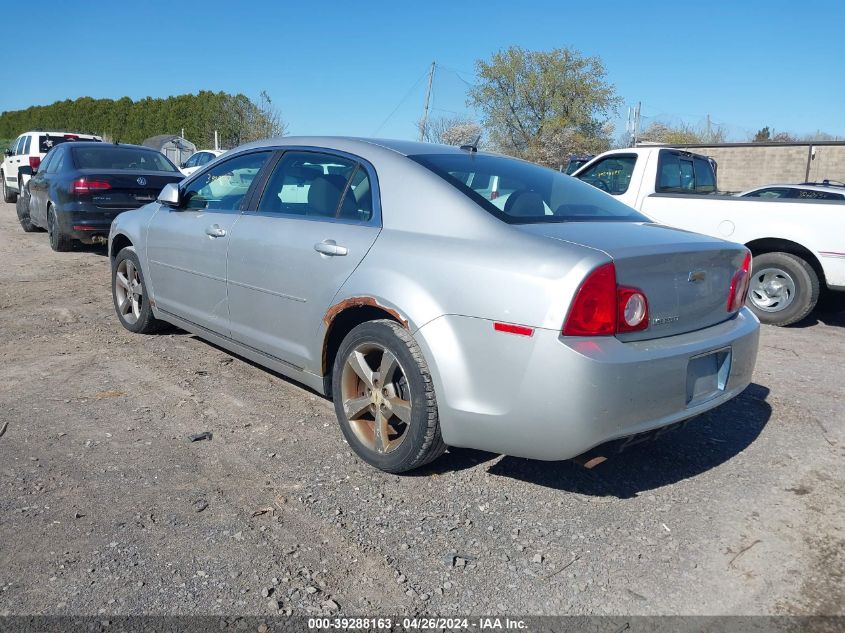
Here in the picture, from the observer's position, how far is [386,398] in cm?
335

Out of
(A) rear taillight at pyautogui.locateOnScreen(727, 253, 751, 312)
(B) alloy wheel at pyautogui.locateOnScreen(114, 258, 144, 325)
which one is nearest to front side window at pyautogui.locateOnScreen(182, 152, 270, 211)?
(B) alloy wheel at pyautogui.locateOnScreen(114, 258, 144, 325)

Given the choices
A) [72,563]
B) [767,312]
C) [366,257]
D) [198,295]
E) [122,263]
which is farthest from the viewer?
[767,312]

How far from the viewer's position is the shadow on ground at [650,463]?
133 inches

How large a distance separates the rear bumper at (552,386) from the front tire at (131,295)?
10.9 feet

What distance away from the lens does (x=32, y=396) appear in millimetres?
4305

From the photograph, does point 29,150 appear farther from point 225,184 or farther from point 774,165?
point 774,165

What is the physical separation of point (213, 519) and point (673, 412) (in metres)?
1.99

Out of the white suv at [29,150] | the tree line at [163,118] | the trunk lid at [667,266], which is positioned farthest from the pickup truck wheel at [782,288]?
the tree line at [163,118]

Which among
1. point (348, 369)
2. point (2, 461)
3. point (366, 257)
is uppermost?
point (366, 257)

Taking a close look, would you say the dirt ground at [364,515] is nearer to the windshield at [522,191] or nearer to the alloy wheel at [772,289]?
the windshield at [522,191]

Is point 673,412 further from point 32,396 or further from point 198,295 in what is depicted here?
point 32,396

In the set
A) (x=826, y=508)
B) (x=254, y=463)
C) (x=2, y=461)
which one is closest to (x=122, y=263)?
(x=2, y=461)

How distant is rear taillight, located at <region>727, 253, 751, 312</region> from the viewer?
342cm

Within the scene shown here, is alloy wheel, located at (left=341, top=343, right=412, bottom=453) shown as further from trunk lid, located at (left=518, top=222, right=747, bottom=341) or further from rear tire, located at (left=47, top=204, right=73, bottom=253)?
rear tire, located at (left=47, top=204, right=73, bottom=253)
